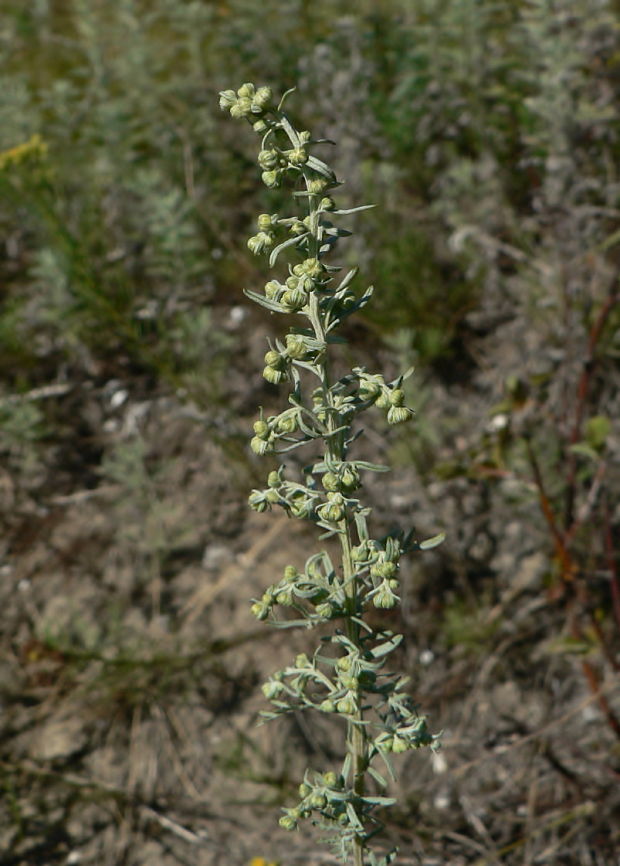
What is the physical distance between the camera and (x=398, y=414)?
160 centimetres

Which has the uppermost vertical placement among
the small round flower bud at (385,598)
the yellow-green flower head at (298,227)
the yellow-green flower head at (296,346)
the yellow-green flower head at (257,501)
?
the yellow-green flower head at (298,227)

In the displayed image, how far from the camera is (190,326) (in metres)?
4.14

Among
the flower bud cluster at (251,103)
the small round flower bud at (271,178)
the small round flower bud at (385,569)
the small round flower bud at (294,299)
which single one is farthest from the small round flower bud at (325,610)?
the flower bud cluster at (251,103)

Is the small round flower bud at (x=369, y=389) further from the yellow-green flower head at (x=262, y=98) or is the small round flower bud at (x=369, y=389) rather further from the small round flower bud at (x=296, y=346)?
the yellow-green flower head at (x=262, y=98)

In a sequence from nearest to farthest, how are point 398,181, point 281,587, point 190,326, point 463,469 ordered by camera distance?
1. point 281,587
2. point 463,469
3. point 190,326
4. point 398,181

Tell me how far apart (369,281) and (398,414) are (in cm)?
283

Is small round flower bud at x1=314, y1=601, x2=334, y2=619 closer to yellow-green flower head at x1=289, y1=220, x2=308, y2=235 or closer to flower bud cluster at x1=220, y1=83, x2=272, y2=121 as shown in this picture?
yellow-green flower head at x1=289, y1=220, x2=308, y2=235

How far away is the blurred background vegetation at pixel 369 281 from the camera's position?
3605mm

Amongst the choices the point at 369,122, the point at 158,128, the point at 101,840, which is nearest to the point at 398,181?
the point at 369,122

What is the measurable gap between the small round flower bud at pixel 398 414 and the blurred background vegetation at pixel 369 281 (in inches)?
59.9

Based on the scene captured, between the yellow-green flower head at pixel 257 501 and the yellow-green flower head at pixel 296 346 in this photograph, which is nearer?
the yellow-green flower head at pixel 296 346

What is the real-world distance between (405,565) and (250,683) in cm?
80

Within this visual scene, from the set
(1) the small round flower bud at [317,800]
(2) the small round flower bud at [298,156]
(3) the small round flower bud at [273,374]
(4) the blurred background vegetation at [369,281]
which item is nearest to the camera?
(2) the small round flower bud at [298,156]

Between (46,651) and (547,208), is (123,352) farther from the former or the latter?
(547,208)
